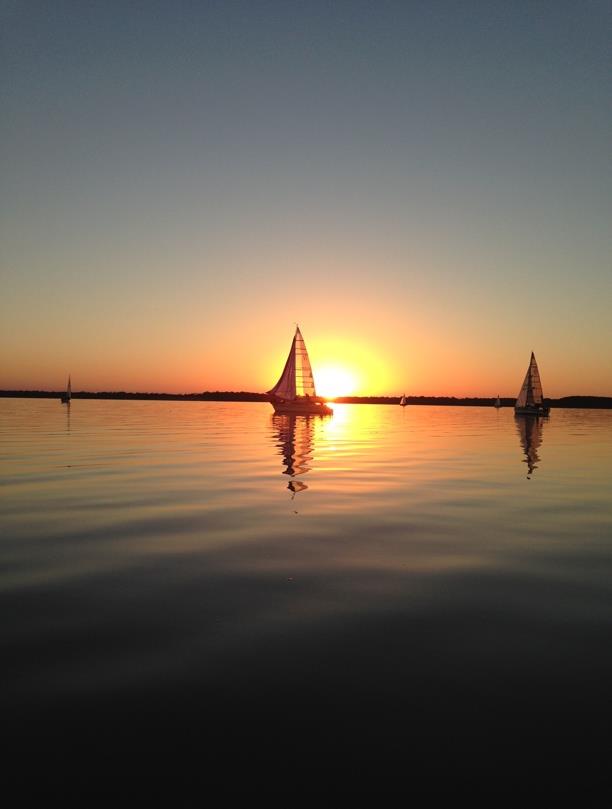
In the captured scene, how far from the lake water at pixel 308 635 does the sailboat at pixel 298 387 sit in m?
71.0

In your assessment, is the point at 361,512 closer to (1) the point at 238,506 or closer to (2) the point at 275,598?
(1) the point at 238,506

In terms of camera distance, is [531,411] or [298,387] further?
[531,411]

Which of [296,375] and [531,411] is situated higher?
[296,375]

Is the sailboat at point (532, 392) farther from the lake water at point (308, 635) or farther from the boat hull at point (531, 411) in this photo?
the lake water at point (308, 635)

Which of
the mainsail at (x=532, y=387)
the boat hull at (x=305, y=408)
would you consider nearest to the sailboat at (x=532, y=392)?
the mainsail at (x=532, y=387)

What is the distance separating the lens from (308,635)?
6.39 metres

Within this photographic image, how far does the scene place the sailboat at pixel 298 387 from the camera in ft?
282

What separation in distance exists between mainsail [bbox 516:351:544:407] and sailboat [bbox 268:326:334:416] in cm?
3418

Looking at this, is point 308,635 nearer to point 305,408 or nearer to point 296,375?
point 296,375

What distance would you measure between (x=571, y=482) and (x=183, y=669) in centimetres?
1806

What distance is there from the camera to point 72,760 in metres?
4.04

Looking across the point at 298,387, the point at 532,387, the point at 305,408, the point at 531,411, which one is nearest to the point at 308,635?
the point at 298,387

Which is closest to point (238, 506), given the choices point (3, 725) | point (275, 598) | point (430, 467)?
point (275, 598)

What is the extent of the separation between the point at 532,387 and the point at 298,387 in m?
40.2
